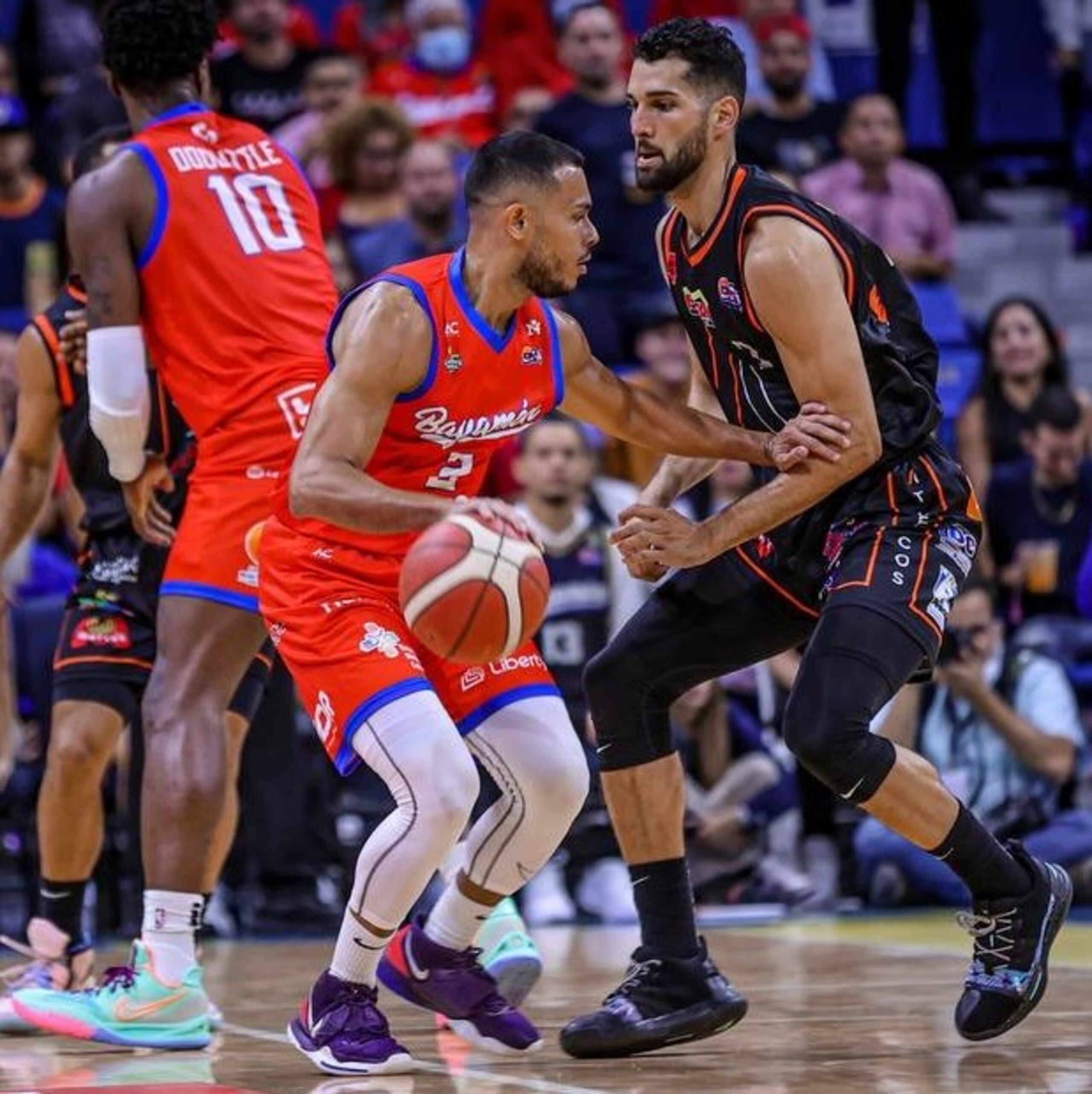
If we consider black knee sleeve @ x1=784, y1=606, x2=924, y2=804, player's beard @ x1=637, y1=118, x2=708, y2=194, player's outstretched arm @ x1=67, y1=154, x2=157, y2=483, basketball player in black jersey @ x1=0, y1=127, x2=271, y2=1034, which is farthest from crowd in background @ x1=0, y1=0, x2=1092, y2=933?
black knee sleeve @ x1=784, y1=606, x2=924, y2=804

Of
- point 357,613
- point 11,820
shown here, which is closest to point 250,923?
point 11,820

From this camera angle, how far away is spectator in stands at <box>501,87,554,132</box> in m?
12.1

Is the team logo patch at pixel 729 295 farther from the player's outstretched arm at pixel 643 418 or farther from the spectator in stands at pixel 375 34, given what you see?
the spectator in stands at pixel 375 34

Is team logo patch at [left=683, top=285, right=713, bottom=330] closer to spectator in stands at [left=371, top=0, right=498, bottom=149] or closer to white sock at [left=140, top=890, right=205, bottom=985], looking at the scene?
white sock at [left=140, top=890, right=205, bottom=985]

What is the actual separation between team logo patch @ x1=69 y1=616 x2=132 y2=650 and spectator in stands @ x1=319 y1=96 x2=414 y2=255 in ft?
16.6

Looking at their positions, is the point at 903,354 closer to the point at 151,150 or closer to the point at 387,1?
the point at 151,150

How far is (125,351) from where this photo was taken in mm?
5703

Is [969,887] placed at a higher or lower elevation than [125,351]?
lower

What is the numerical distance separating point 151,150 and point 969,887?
2662 mm

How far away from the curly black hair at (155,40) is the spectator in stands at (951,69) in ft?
27.9

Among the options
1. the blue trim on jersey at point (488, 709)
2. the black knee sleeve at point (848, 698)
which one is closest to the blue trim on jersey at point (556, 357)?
the blue trim on jersey at point (488, 709)

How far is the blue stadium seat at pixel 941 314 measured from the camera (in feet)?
39.6

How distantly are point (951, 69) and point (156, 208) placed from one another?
29.7 ft

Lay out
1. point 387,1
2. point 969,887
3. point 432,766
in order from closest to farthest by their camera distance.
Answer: point 432,766, point 969,887, point 387,1
